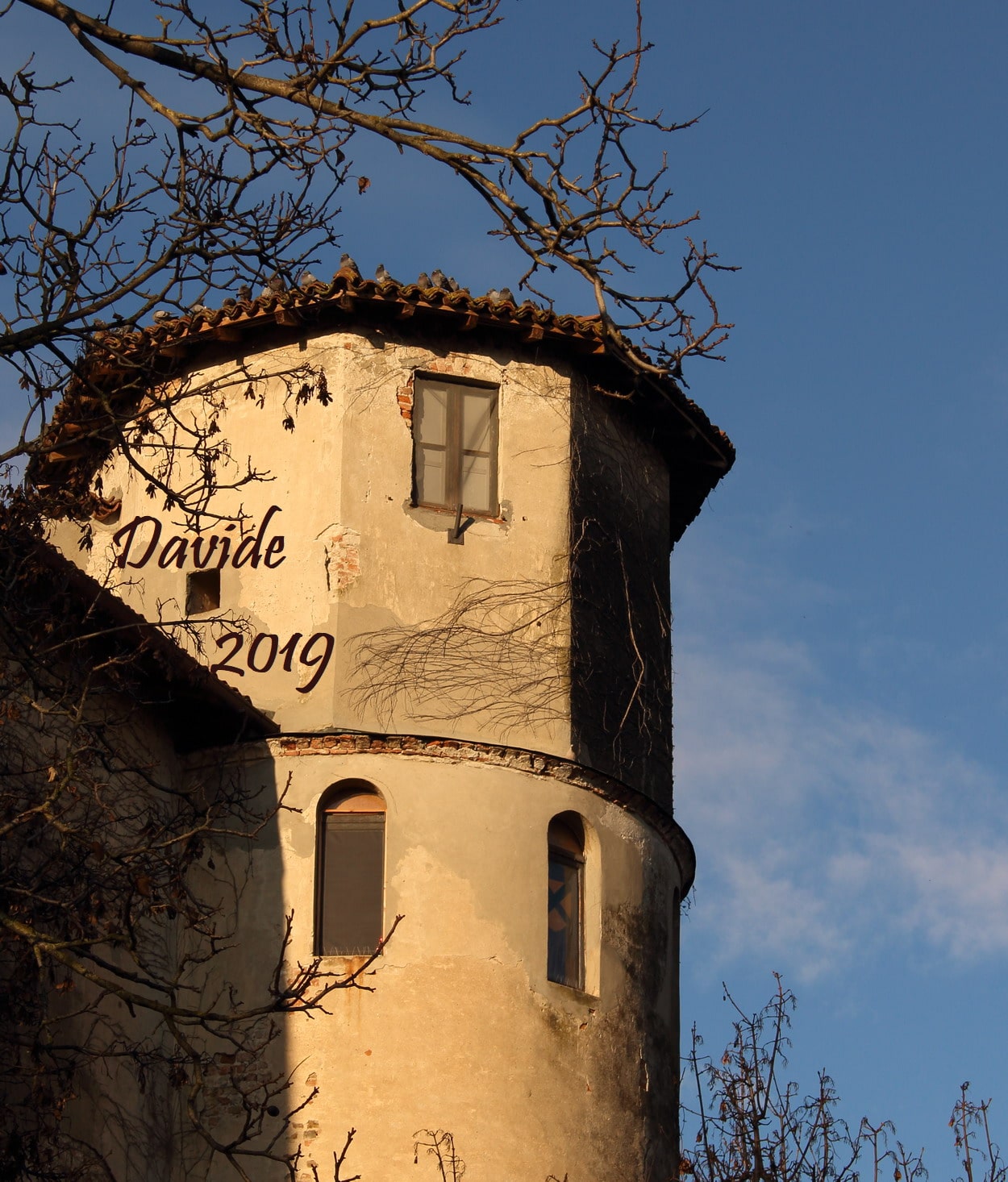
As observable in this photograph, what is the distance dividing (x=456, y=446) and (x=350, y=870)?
3790mm

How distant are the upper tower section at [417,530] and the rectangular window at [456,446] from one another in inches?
0.6

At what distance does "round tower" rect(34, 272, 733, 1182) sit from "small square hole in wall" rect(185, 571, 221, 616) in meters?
0.03

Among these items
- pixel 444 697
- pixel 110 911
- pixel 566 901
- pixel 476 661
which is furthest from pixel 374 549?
pixel 110 911

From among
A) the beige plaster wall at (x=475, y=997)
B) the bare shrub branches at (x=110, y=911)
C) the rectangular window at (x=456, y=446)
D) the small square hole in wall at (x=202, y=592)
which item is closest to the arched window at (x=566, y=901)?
the beige plaster wall at (x=475, y=997)

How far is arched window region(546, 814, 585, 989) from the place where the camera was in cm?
1742

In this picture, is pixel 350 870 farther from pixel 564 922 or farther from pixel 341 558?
pixel 341 558

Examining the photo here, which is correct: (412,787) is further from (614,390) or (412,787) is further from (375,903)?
(614,390)

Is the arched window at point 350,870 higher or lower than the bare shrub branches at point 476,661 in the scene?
lower

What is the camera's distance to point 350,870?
56.3ft

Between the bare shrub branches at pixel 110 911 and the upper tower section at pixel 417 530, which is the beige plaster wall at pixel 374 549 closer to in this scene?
the upper tower section at pixel 417 530

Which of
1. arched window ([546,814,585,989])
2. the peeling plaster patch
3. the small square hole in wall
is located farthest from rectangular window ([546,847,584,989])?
the small square hole in wall

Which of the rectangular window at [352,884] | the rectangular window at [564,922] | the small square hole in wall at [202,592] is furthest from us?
the small square hole in wall at [202,592]

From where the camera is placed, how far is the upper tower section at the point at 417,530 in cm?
1773

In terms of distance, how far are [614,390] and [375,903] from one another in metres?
5.24
